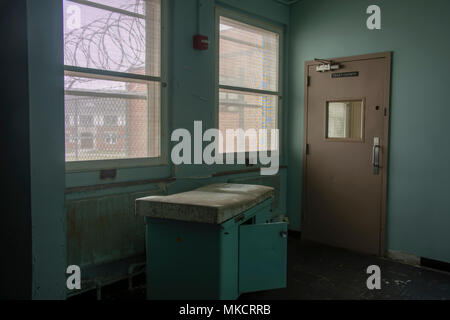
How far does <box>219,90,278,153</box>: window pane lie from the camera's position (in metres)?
3.76

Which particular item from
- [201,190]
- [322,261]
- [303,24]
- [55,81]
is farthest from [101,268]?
[303,24]

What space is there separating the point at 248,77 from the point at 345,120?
111 cm

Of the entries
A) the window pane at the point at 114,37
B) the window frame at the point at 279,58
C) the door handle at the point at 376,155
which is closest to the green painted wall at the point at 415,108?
the door handle at the point at 376,155

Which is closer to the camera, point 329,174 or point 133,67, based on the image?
point 133,67

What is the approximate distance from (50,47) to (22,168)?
0.51m

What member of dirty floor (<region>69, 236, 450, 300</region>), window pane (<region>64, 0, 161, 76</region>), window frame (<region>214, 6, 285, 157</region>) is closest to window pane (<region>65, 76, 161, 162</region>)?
window pane (<region>64, 0, 161, 76</region>)

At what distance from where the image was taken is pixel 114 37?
2.78 meters

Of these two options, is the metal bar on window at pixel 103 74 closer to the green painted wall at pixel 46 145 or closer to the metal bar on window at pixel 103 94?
the metal bar on window at pixel 103 94

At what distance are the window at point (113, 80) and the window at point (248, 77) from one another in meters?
0.78

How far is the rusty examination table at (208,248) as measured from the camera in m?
2.32

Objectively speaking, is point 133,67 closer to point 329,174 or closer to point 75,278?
point 75,278

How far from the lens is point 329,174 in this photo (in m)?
4.09

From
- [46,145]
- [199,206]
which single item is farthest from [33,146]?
[199,206]

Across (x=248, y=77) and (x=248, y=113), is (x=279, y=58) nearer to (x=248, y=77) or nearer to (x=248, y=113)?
(x=248, y=77)
